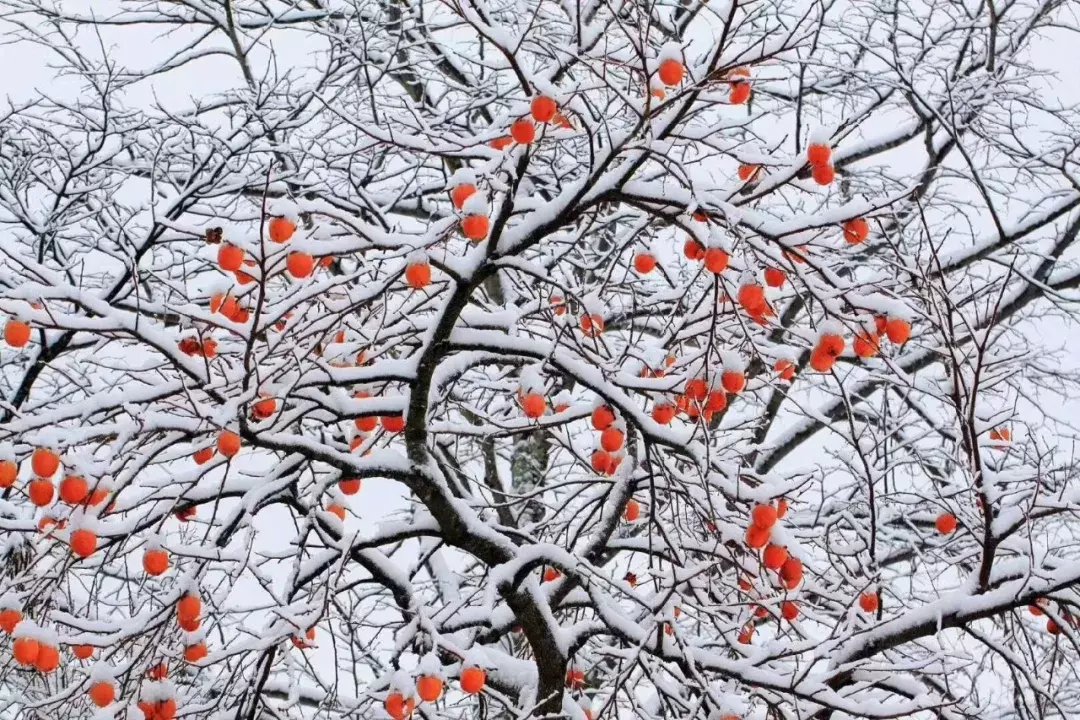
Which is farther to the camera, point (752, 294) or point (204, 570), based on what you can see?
point (204, 570)

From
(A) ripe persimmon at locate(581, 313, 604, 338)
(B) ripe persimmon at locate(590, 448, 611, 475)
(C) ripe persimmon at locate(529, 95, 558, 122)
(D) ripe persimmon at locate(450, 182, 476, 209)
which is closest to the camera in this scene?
(C) ripe persimmon at locate(529, 95, 558, 122)

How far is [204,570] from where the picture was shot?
354cm

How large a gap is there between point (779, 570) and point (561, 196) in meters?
1.33

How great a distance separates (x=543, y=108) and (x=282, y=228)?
80cm

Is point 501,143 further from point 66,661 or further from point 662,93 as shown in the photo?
point 66,661

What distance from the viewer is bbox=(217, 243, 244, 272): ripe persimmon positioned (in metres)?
2.96

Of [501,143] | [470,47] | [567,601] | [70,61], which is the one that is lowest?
[567,601]

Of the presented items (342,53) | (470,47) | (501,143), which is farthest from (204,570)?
(470,47)

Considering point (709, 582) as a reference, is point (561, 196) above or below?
above

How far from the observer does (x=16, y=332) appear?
2.79 m

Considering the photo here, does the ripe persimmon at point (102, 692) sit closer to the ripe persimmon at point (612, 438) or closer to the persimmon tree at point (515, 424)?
the persimmon tree at point (515, 424)

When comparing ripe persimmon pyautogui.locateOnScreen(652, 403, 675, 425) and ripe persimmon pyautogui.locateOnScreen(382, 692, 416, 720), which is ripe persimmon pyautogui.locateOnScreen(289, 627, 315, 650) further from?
ripe persimmon pyautogui.locateOnScreen(652, 403, 675, 425)

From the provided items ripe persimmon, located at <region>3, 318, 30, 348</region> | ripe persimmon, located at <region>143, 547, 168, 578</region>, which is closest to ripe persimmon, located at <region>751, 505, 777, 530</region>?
ripe persimmon, located at <region>143, 547, 168, 578</region>

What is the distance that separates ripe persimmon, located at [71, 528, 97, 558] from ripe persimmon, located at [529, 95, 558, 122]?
1595 millimetres
